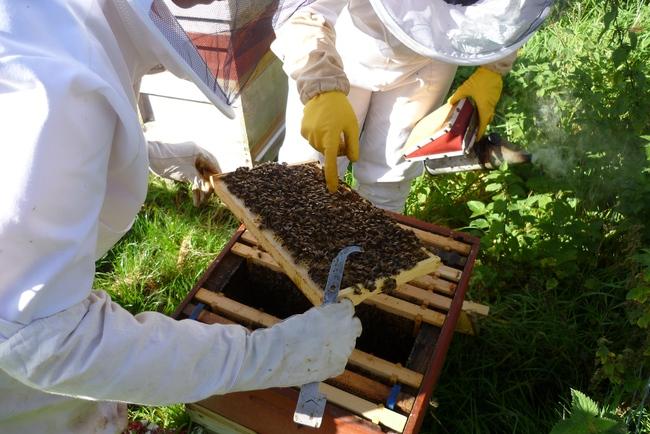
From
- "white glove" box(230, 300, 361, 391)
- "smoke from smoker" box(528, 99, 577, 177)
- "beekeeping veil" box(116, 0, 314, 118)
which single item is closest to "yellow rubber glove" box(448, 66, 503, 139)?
"smoke from smoker" box(528, 99, 577, 177)

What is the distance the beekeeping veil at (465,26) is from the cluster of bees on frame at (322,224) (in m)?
0.71

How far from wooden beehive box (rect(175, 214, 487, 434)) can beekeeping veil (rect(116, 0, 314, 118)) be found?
91cm

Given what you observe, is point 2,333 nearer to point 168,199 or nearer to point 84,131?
point 84,131

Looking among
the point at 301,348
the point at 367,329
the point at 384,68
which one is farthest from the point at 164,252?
the point at 301,348

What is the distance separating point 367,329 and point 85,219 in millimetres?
1491

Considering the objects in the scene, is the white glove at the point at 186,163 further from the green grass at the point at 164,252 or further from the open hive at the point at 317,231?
the green grass at the point at 164,252

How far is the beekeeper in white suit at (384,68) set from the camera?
82.8 inches

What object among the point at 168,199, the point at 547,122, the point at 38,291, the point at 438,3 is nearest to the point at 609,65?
the point at 547,122

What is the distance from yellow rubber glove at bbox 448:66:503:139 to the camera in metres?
2.85

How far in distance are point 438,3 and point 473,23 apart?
168 millimetres

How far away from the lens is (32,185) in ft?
3.93

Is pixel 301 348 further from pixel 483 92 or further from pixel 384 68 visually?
pixel 483 92

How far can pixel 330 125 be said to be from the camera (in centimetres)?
243

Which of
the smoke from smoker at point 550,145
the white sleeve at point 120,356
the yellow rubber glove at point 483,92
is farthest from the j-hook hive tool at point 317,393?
the smoke from smoker at point 550,145
